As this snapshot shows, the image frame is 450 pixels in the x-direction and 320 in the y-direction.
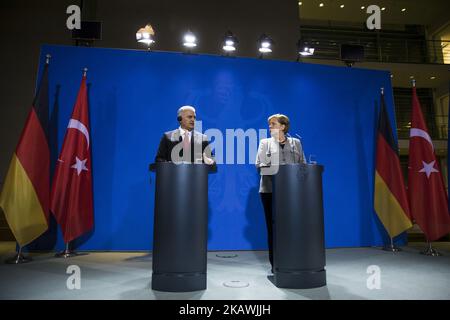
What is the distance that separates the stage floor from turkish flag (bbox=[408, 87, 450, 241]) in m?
0.39


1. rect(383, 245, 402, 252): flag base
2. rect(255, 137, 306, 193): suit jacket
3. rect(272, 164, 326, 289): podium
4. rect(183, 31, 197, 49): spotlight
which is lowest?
rect(383, 245, 402, 252): flag base

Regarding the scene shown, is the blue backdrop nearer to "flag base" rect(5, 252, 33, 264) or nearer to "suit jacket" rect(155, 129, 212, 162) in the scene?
"flag base" rect(5, 252, 33, 264)

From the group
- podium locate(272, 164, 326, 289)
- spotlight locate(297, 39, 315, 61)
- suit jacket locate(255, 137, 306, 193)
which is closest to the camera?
podium locate(272, 164, 326, 289)

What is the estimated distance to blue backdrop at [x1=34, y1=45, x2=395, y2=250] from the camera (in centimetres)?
432

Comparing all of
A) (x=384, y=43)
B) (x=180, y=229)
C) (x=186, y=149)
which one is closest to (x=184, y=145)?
(x=186, y=149)

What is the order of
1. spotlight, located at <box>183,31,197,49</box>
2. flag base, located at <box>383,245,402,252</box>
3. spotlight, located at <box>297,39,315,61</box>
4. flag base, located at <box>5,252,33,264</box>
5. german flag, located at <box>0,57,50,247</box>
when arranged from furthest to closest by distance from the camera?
spotlight, located at <box>297,39,315,61</box>
spotlight, located at <box>183,31,197,49</box>
flag base, located at <box>383,245,402,252</box>
german flag, located at <box>0,57,50,247</box>
flag base, located at <box>5,252,33,264</box>

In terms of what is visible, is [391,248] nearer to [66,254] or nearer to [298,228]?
[298,228]

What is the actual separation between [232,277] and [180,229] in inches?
32.6

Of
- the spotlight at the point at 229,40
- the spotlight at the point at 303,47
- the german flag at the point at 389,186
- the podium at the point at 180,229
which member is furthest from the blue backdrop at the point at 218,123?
the podium at the point at 180,229

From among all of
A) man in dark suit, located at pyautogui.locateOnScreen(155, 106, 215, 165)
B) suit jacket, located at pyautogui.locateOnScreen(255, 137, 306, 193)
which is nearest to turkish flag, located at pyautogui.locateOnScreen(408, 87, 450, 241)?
suit jacket, located at pyautogui.locateOnScreen(255, 137, 306, 193)

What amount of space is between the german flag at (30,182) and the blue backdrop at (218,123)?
411mm

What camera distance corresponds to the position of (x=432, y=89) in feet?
37.8

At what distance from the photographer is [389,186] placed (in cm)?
451
